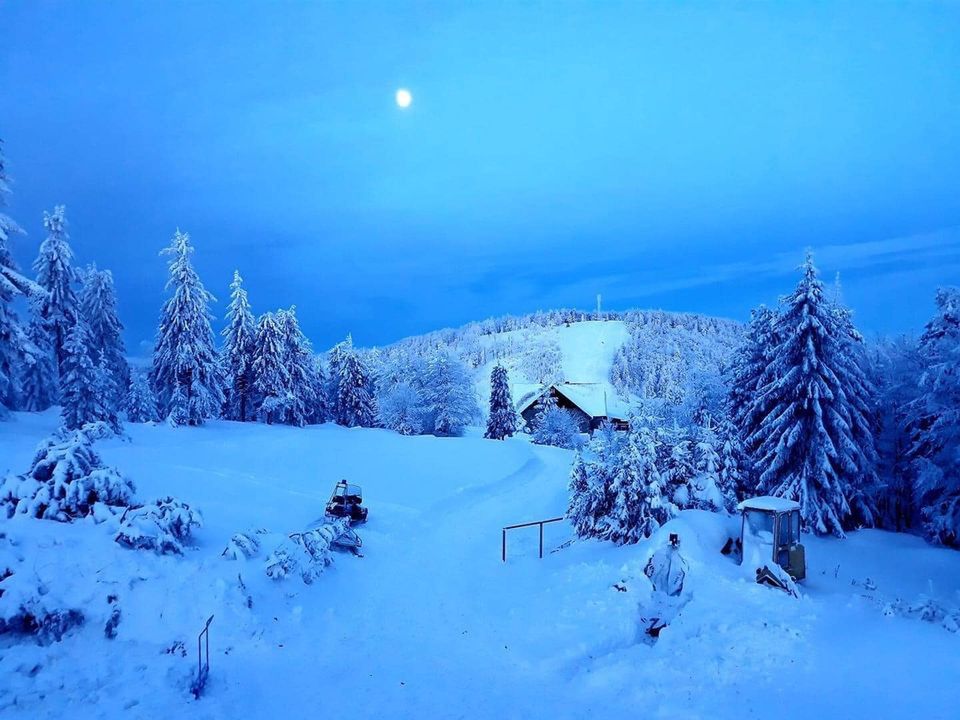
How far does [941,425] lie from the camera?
814 inches

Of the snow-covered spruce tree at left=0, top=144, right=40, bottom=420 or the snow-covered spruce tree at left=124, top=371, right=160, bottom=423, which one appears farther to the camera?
the snow-covered spruce tree at left=124, top=371, right=160, bottom=423

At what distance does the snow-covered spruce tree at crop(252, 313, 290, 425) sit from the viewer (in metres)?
46.9

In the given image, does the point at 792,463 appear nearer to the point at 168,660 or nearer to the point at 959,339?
the point at 959,339

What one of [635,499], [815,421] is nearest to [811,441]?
[815,421]

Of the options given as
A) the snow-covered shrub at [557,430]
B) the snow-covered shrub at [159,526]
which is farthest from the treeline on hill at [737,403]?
the snow-covered shrub at [557,430]

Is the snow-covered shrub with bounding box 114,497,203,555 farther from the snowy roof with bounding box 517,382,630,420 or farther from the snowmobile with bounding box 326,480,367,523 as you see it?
the snowy roof with bounding box 517,382,630,420

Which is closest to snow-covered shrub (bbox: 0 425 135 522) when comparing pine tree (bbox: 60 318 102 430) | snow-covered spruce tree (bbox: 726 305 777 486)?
pine tree (bbox: 60 318 102 430)

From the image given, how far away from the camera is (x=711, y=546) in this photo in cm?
1453

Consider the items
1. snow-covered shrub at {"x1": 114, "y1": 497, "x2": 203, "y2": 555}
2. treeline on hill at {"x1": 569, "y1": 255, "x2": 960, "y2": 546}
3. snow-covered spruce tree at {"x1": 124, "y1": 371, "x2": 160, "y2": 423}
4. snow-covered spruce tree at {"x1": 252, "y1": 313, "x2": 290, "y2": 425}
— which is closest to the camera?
snow-covered shrub at {"x1": 114, "y1": 497, "x2": 203, "y2": 555}

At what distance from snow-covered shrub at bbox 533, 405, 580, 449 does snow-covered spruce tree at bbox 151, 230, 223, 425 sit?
28.8m

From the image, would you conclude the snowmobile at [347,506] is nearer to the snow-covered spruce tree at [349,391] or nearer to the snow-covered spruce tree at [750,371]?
the snow-covered spruce tree at [750,371]

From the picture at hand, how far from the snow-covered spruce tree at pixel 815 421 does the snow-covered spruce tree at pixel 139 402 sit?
144ft

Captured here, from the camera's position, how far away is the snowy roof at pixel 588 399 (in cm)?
6384

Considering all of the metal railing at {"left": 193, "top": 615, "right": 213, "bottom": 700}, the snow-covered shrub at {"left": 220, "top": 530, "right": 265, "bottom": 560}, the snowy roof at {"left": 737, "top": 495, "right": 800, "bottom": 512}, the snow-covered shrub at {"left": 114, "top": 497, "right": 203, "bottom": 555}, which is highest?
the snowy roof at {"left": 737, "top": 495, "right": 800, "bottom": 512}
